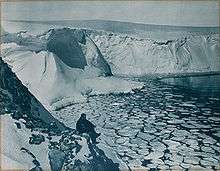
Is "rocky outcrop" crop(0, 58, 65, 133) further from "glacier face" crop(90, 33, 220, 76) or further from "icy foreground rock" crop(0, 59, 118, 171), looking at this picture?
"glacier face" crop(90, 33, 220, 76)

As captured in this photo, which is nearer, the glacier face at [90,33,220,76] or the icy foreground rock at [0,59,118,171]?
the icy foreground rock at [0,59,118,171]

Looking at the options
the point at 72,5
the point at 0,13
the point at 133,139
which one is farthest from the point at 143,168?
the point at 0,13

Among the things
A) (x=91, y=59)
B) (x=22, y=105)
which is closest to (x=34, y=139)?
(x=22, y=105)

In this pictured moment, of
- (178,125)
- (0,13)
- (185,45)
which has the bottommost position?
(178,125)

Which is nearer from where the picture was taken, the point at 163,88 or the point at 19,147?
the point at 19,147

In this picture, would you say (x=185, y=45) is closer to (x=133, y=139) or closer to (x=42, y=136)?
(x=133, y=139)

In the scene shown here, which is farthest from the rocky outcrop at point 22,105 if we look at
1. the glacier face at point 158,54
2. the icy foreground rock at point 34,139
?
the glacier face at point 158,54

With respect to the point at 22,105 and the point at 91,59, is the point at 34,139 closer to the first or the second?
the point at 22,105

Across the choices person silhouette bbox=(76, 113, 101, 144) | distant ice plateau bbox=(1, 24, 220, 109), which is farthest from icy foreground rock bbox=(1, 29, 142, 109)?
person silhouette bbox=(76, 113, 101, 144)

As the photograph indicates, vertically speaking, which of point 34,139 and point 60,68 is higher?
point 60,68
